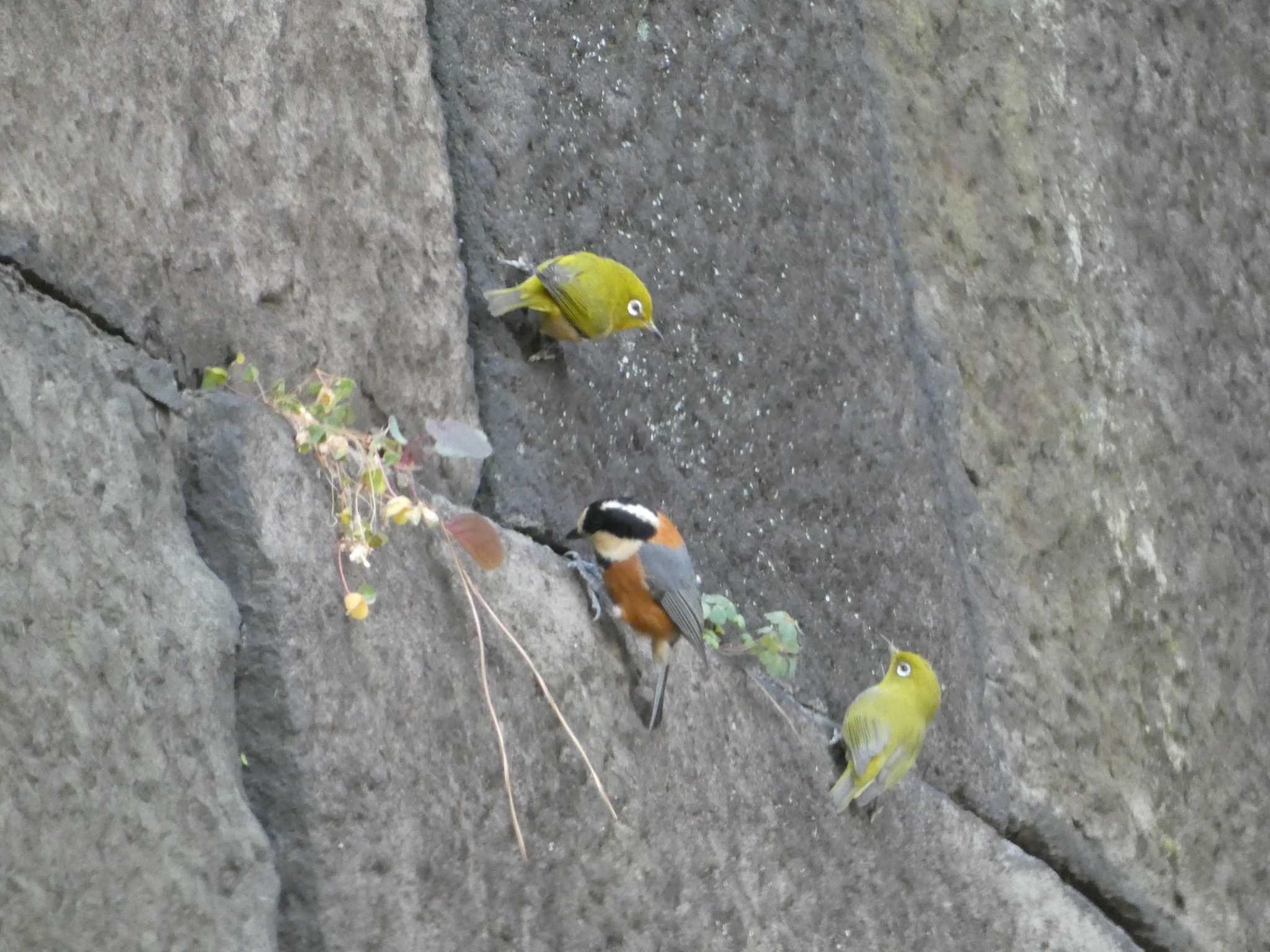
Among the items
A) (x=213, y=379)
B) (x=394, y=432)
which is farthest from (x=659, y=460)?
(x=213, y=379)

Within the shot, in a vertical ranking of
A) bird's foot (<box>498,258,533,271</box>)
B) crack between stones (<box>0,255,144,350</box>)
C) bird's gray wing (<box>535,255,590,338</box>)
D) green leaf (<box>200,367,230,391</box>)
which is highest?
crack between stones (<box>0,255,144,350</box>)

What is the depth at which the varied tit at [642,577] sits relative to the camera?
209 cm

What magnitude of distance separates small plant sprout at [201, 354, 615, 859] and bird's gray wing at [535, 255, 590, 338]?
0.22 m

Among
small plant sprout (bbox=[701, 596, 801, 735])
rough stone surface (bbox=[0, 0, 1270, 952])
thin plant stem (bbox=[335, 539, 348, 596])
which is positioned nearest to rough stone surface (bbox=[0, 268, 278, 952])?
rough stone surface (bbox=[0, 0, 1270, 952])

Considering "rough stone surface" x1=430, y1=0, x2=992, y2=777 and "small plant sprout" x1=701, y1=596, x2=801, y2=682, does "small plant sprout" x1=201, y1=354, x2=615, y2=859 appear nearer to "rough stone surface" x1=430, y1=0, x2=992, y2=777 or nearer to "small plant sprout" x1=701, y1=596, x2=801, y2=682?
"rough stone surface" x1=430, y1=0, x2=992, y2=777

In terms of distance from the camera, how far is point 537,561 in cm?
Result: 206

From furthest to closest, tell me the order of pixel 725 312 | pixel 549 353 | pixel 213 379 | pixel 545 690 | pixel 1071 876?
pixel 1071 876, pixel 725 312, pixel 549 353, pixel 545 690, pixel 213 379

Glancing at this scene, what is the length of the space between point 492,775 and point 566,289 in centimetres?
58

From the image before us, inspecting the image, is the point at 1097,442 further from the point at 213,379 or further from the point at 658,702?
the point at 213,379

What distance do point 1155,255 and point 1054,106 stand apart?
334 millimetres

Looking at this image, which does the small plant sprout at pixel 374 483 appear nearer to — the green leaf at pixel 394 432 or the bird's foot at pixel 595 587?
the green leaf at pixel 394 432

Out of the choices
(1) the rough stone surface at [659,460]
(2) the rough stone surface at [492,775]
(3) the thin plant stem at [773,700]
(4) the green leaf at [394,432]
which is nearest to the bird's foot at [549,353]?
(1) the rough stone surface at [659,460]

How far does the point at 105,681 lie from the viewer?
148cm

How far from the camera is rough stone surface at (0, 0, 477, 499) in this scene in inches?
62.6
